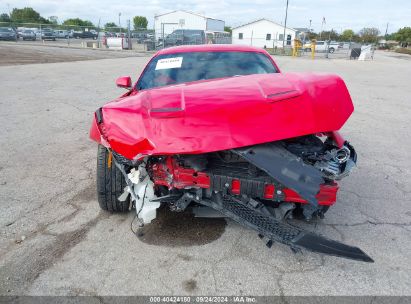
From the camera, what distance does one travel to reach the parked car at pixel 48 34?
35.8 m

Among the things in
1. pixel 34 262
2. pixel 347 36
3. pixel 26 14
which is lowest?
pixel 34 262

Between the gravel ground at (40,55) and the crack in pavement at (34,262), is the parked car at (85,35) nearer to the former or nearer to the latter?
the gravel ground at (40,55)

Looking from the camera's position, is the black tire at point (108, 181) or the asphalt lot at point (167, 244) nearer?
the asphalt lot at point (167, 244)

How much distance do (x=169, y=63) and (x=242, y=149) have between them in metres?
2.15

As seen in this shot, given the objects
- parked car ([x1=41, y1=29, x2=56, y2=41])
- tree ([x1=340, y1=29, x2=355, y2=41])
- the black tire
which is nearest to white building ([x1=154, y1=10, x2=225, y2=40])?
parked car ([x1=41, y1=29, x2=56, y2=41])

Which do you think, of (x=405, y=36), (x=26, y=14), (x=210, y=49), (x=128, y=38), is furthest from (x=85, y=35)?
(x=405, y=36)

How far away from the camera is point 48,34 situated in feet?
120

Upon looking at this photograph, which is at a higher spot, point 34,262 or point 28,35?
point 28,35

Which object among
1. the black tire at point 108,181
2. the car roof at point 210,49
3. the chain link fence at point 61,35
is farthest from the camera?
the chain link fence at point 61,35

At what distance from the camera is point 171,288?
2.34m

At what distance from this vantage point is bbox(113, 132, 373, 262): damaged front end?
226 cm

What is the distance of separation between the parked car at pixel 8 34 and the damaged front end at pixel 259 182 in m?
37.5

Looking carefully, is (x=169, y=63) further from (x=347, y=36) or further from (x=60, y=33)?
(x=347, y=36)

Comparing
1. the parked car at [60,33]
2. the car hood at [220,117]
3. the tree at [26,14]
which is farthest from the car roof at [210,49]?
the tree at [26,14]
